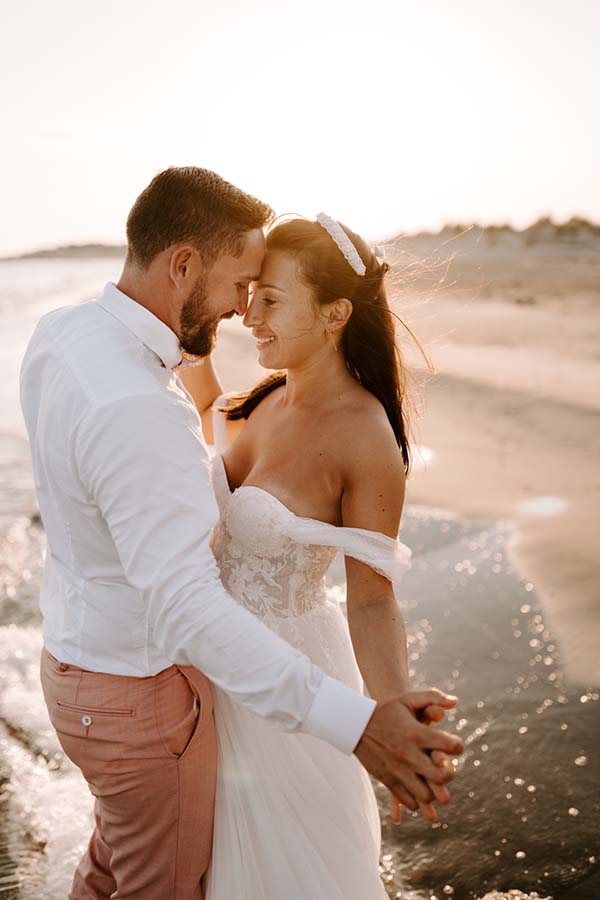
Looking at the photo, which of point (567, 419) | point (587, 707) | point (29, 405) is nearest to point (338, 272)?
point (29, 405)

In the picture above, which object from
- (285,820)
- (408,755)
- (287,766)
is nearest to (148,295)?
(408,755)

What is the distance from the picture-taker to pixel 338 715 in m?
1.99

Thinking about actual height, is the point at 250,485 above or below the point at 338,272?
below

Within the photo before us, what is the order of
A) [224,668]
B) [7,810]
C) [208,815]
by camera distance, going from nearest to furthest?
[224,668] < [208,815] < [7,810]

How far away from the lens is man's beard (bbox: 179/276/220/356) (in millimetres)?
2367

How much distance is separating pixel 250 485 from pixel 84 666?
2.78ft

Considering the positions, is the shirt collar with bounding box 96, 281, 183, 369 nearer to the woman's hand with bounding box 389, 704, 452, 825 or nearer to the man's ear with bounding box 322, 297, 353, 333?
the man's ear with bounding box 322, 297, 353, 333

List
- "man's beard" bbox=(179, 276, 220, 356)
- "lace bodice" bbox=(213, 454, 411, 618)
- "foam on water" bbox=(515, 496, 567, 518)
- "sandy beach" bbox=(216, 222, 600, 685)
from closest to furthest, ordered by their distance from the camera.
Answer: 1. "man's beard" bbox=(179, 276, 220, 356)
2. "lace bodice" bbox=(213, 454, 411, 618)
3. "sandy beach" bbox=(216, 222, 600, 685)
4. "foam on water" bbox=(515, 496, 567, 518)

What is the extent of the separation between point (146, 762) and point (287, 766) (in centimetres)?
53

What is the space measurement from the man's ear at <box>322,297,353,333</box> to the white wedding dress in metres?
0.61

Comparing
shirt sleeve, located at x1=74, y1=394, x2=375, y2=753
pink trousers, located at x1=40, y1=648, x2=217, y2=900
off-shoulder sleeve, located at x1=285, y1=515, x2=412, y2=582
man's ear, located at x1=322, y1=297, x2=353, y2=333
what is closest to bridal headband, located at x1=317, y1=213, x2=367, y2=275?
man's ear, located at x1=322, y1=297, x2=353, y2=333

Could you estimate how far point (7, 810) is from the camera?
3.93 m

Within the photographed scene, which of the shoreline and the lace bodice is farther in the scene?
the shoreline

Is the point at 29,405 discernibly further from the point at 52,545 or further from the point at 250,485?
the point at 250,485
